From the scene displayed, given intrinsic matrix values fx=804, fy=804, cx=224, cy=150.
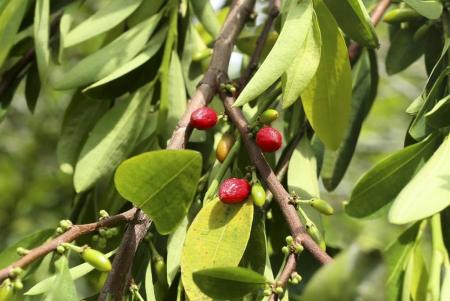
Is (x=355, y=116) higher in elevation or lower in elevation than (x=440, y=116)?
lower

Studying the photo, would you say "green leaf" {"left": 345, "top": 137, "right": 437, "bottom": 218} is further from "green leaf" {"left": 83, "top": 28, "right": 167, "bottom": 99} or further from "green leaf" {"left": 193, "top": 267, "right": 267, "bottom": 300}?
"green leaf" {"left": 83, "top": 28, "right": 167, "bottom": 99}

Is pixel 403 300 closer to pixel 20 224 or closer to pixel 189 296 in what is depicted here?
pixel 189 296

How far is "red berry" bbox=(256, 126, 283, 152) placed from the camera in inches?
34.0

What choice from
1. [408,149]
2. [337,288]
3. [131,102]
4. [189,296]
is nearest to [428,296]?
[408,149]

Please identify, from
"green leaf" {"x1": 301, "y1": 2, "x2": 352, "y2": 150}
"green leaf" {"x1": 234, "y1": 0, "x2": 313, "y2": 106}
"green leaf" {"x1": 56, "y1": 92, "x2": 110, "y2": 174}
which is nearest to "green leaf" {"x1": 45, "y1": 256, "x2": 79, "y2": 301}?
"green leaf" {"x1": 234, "y1": 0, "x2": 313, "y2": 106}

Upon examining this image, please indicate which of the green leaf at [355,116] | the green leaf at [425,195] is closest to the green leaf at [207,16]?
the green leaf at [355,116]

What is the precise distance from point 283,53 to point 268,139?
0.37 ft

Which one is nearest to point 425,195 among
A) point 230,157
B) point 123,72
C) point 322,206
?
point 322,206

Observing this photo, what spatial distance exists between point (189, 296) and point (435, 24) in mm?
615

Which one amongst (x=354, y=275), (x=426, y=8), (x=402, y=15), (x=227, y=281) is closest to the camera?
(x=354, y=275)

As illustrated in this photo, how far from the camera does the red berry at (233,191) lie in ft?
2.67

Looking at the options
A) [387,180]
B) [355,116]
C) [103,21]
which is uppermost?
[103,21]

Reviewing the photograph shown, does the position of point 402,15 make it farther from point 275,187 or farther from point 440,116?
point 275,187

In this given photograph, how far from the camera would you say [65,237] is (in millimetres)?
732
